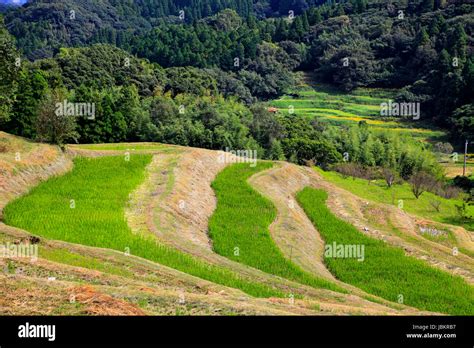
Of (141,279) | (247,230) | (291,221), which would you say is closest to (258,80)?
(291,221)

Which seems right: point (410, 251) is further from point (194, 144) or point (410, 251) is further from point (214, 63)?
point (214, 63)

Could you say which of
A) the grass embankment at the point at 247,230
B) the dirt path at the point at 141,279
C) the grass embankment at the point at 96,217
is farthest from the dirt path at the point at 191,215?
the grass embankment at the point at 96,217

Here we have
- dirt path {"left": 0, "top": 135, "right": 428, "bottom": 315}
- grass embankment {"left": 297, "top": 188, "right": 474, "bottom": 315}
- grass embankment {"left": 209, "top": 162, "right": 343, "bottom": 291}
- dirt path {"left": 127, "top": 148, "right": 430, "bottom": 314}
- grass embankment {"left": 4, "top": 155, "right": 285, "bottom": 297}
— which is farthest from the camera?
grass embankment {"left": 209, "top": 162, "right": 343, "bottom": 291}

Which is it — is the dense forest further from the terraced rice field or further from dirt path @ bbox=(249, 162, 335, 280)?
dirt path @ bbox=(249, 162, 335, 280)

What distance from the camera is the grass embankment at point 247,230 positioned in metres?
24.9

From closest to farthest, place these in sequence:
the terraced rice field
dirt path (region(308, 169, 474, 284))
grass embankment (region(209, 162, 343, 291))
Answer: grass embankment (region(209, 162, 343, 291)) < dirt path (region(308, 169, 474, 284)) < the terraced rice field

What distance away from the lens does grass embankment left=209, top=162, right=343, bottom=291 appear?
24859mm

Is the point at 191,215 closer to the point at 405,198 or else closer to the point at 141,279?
the point at 141,279

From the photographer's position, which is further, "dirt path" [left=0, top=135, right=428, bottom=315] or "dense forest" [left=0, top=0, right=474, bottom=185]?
"dense forest" [left=0, top=0, right=474, bottom=185]

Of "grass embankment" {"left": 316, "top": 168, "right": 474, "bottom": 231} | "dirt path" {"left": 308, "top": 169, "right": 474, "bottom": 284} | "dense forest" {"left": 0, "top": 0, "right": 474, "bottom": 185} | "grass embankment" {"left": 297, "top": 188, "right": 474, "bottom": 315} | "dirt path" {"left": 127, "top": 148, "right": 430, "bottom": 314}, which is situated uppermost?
"dense forest" {"left": 0, "top": 0, "right": 474, "bottom": 185}

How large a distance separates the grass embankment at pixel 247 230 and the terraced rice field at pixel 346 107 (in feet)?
241

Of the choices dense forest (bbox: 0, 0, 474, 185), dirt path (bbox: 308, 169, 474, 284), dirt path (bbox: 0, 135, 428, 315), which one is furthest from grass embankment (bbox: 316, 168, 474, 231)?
dirt path (bbox: 0, 135, 428, 315)

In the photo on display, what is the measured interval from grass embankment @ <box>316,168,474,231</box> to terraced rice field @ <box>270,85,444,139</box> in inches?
1635

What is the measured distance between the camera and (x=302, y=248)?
30.9 meters
